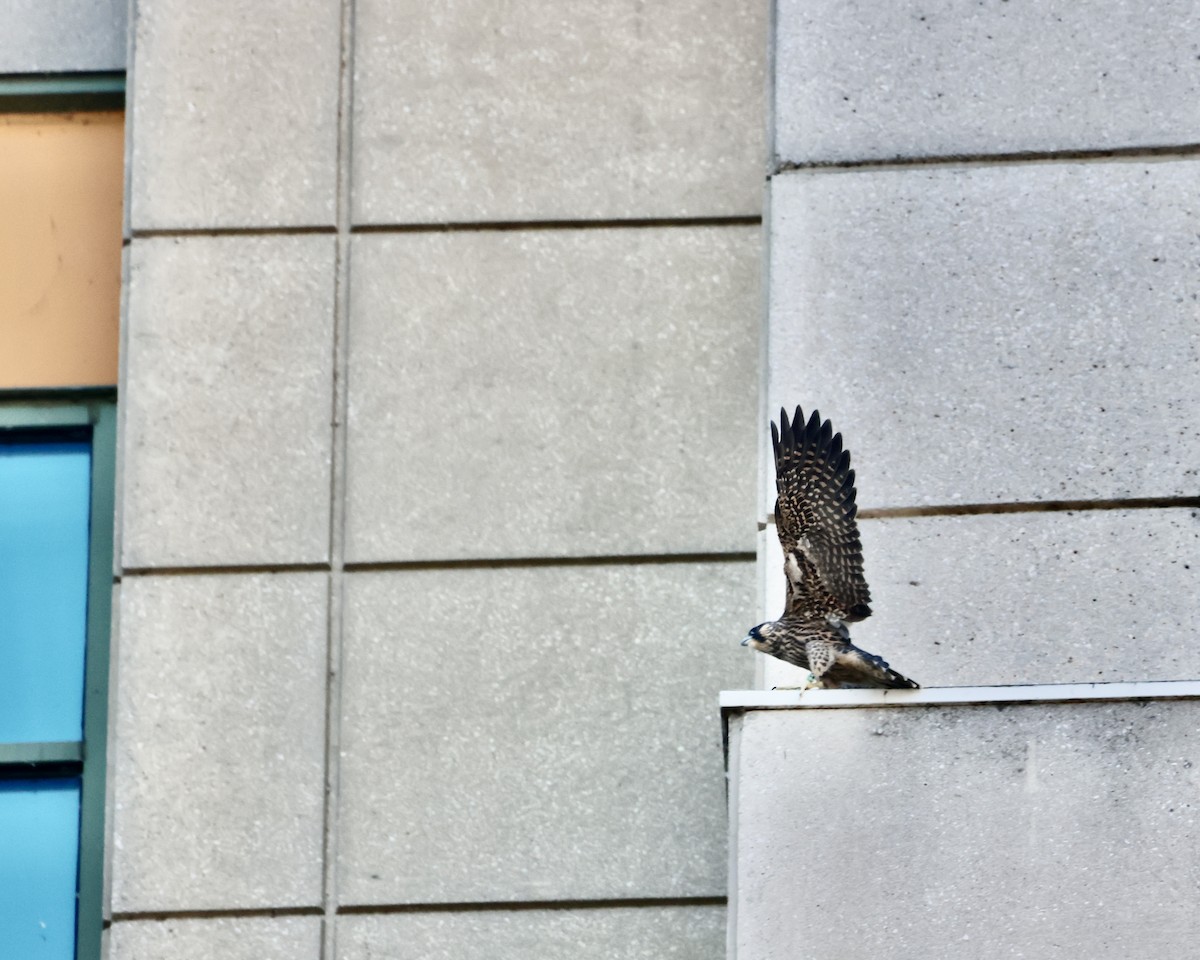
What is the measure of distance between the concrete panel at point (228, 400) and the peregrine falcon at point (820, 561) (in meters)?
1.42

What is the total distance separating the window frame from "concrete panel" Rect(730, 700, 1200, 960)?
2085 mm

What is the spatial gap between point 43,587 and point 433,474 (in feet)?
4.08

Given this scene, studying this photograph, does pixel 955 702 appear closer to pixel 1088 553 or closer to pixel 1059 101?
pixel 1088 553

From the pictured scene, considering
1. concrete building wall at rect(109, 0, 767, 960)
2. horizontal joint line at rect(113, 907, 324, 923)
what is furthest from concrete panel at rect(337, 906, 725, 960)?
horizontal joint line at rect(113, 907, 324, 923)

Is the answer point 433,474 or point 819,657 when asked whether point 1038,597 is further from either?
point 433,474

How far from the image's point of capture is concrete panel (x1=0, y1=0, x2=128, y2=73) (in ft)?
21.5

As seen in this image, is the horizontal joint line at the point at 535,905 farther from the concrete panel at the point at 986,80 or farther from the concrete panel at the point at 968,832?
the concrete panel at the point at 986,80

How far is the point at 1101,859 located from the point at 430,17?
3265 mm

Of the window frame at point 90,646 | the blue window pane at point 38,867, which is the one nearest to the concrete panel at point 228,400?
the window frame at point 90,646

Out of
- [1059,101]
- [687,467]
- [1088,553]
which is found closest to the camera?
[1088,553]

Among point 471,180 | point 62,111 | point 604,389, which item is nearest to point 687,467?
point 604,389

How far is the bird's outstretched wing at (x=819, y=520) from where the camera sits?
5.14 m

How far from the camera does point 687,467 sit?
593 cm

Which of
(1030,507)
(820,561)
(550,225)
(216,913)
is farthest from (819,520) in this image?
(216,913)
